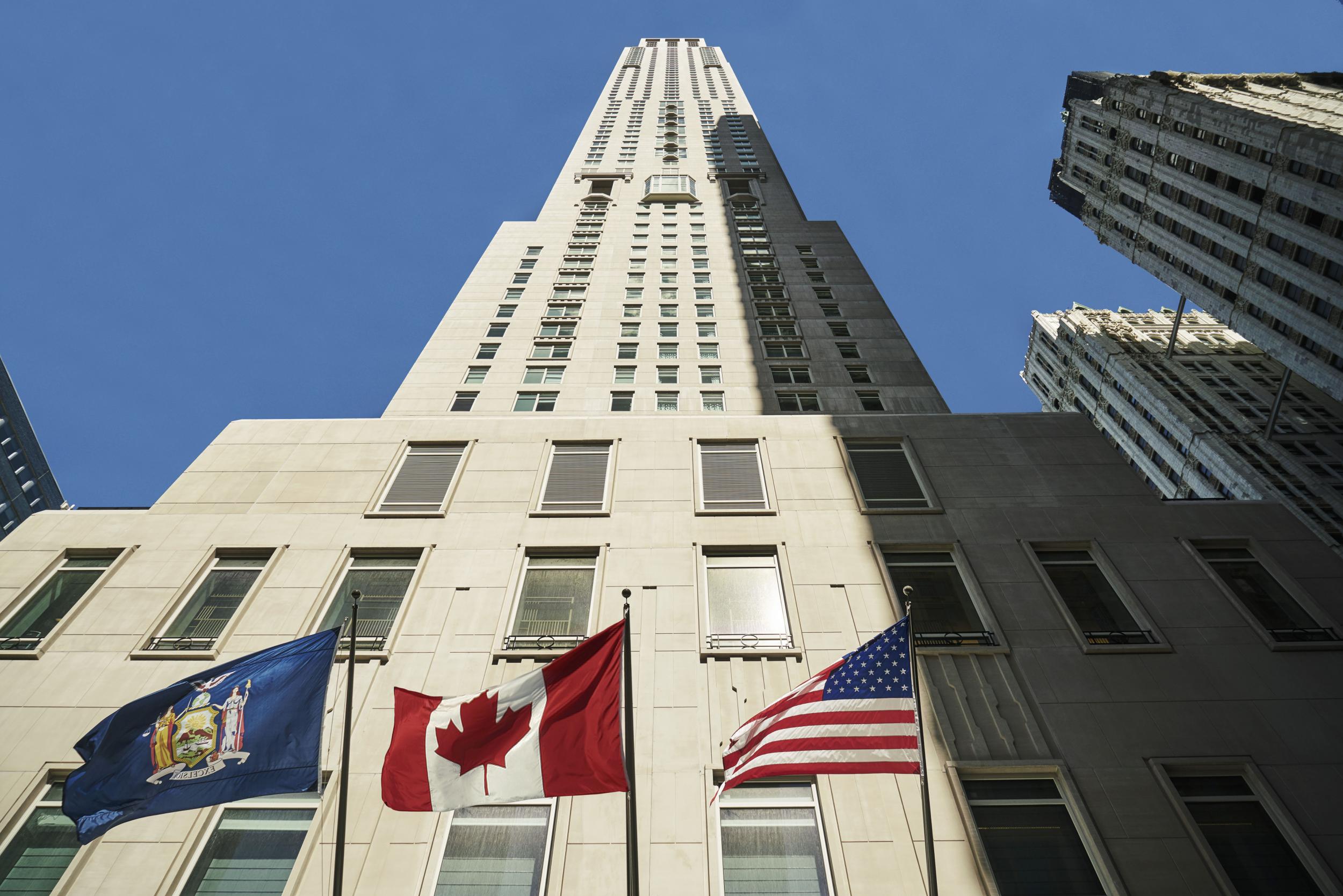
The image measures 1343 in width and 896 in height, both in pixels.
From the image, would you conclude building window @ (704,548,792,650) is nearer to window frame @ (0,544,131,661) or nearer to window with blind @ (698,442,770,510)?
window with blind @ (698,442,770,510)

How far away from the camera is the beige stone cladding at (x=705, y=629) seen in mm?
12336

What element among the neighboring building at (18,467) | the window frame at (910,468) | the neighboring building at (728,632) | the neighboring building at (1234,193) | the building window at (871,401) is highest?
the neighboring building at (18,467)

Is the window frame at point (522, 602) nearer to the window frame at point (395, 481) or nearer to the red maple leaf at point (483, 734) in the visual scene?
the window frame at point (395, 481)

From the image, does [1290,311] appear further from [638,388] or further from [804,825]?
[804,825]

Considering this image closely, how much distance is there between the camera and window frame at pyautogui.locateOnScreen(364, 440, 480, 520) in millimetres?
19297

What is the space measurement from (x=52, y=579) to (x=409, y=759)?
1245cm

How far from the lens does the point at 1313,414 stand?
260 feet

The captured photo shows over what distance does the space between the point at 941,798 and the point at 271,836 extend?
423 inches

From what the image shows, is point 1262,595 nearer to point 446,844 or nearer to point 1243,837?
point 1243,837

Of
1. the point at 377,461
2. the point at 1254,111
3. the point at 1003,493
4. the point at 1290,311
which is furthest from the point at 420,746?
the point at 1254,111

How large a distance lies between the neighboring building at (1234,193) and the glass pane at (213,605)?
2267 inches

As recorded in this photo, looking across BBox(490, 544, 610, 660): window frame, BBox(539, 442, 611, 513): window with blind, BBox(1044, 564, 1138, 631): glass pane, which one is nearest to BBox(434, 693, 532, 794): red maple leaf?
BBox(490, 544, 610, 660): window frame

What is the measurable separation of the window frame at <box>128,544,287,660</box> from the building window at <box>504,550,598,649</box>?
5.67 m

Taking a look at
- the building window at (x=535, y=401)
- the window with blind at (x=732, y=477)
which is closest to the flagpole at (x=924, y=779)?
the window with blind at (x=732, y=477)
